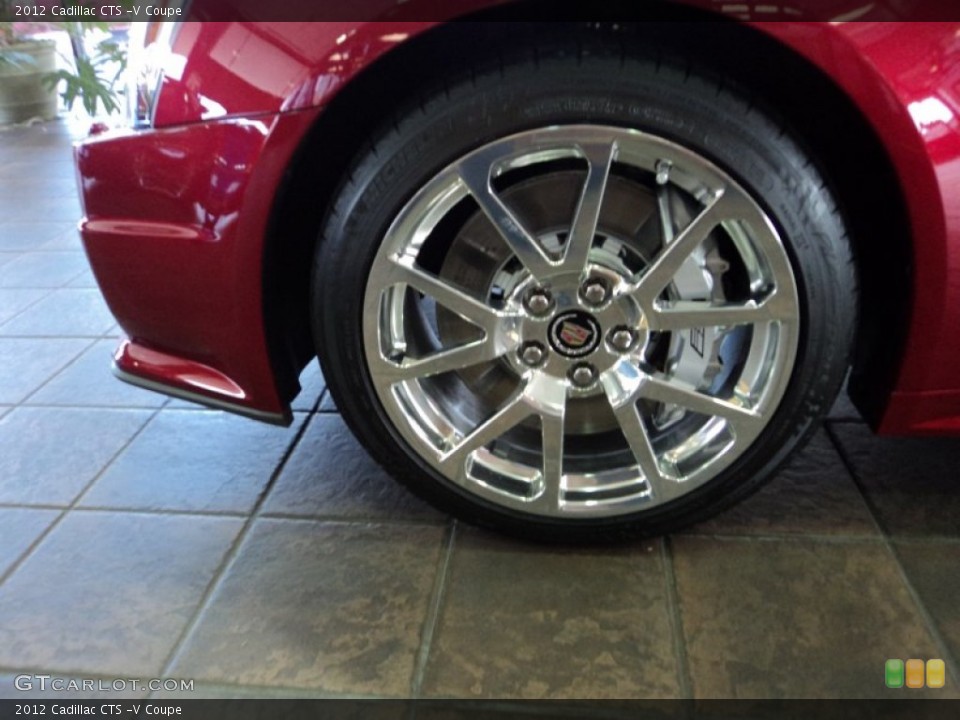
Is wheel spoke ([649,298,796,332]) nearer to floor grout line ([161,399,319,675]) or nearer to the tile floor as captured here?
the tile floor

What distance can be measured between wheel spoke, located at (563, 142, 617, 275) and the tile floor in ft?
1.91

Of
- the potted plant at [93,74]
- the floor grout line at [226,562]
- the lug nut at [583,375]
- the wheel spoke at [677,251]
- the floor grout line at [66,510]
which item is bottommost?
the floor grout line at [226,562]

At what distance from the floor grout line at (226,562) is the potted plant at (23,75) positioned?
5574mm

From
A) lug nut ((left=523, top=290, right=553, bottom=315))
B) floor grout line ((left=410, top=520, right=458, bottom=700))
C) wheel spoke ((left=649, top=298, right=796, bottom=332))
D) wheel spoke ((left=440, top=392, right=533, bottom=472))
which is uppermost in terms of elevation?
lug nut ((left=523, top=290, right=553, bottom=315))

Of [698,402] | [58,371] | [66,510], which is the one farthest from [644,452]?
[58,371]

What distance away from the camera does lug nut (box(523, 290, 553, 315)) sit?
1.30 meters

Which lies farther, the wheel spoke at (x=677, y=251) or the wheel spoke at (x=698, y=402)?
the wheel spoke at (x=698, y=402)

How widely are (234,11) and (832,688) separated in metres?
1.40

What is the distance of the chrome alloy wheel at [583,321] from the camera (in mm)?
1241

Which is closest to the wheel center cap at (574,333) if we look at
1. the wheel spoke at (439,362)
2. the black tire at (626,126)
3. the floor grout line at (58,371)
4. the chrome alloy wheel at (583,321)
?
the chrome alloy wheel at (583,321)

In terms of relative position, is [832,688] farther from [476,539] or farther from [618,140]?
[618,140]

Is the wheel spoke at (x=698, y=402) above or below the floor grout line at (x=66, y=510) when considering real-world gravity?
above

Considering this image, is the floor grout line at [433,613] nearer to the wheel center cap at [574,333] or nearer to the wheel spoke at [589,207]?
the wheel center cap at [574,333]

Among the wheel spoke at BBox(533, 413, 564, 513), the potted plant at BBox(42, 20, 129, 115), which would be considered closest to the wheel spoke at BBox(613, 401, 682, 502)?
the wheel spoke at BBox(533, 413, 564, 513)
